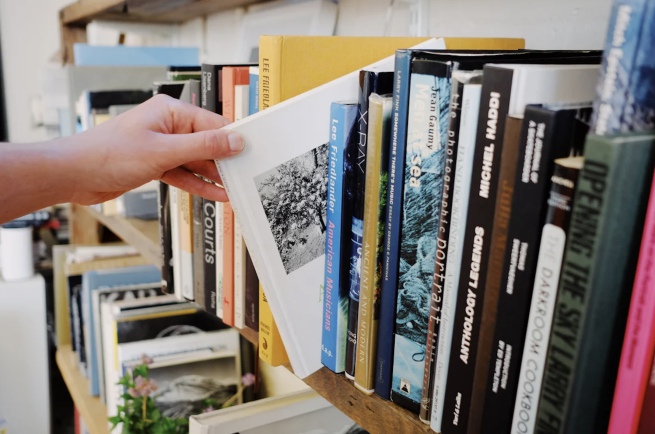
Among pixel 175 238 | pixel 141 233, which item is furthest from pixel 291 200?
pixel 141 233

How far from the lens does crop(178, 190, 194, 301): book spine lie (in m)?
0.75

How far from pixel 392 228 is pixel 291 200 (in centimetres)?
11

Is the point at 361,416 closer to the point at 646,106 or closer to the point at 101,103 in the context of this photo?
the point at 646,106

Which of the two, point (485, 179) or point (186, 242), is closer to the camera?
point (485, 179)

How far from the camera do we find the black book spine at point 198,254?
0.72 metres

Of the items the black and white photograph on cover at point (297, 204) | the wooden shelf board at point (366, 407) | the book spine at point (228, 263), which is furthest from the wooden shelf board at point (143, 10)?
the wooden shelf board at point (366, 407)

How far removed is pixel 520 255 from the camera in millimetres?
353

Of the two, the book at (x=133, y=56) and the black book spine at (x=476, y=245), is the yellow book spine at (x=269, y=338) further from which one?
the book at (x=133, y=56)

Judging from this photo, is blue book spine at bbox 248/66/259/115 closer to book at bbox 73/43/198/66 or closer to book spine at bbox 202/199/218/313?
book spine at bbox 202/199/218/313

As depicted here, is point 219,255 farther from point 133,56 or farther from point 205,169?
point 133,56

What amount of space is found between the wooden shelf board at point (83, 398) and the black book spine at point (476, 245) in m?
0.98

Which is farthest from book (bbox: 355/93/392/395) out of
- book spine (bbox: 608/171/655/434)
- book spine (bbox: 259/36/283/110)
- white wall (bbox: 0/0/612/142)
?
white wall (bbox: 0/0/612/142)

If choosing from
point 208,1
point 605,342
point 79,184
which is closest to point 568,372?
point 605,342

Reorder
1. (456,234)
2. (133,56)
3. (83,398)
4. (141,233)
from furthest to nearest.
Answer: (133,56), (83,398), (141,233), (456,234)
